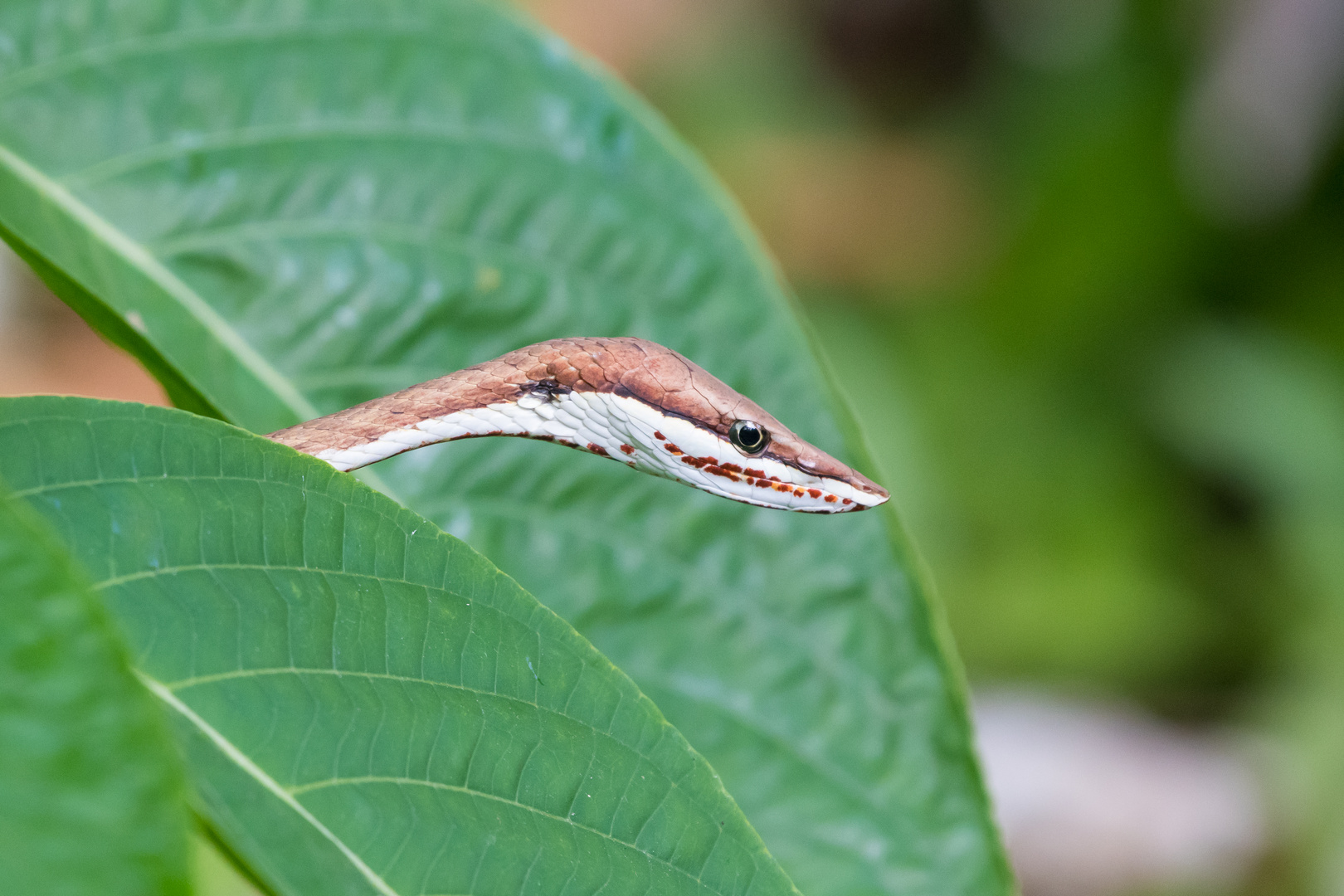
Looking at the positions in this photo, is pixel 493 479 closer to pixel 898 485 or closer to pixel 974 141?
pixel 898 485

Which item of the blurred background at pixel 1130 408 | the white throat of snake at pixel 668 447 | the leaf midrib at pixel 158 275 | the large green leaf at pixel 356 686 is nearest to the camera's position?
the large green leaf at pixel 356 686

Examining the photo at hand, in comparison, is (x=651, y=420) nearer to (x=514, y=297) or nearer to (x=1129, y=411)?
(x=514, y=297)

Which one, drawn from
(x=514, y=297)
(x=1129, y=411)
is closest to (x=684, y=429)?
(x=514, y=297)

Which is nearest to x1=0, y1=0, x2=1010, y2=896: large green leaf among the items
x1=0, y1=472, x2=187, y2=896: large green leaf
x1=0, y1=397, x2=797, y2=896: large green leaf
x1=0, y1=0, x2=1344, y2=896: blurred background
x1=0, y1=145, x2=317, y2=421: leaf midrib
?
x1=0, y1=145, x2=317, y2=421: leaf midrib

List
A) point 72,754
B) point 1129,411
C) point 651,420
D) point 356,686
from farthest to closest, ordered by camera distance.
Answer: point 1129,411 < point 651,420 < point 356,686 < point 72,754

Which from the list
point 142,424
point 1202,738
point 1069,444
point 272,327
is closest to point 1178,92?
point 1069,444

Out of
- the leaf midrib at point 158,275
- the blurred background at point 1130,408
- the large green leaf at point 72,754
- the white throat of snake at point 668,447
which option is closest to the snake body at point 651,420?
the white throat of snake at point 668,447

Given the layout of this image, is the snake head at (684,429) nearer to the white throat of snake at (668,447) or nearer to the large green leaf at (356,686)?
the white throat of snake at (668,447)
